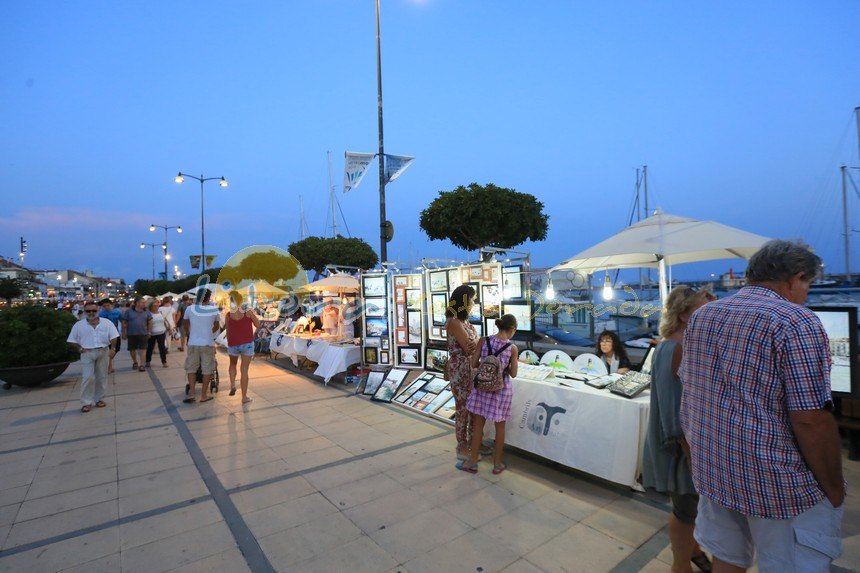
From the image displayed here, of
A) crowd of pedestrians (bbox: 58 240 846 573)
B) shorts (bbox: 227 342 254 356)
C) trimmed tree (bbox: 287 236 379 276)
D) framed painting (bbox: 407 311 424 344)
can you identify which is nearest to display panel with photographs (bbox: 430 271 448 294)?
framed painting (bbox: 407 311 424 344)

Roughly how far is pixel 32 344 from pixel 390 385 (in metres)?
6.60

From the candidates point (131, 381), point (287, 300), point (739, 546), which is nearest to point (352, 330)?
point (131, 381)

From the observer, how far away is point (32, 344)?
304 inches

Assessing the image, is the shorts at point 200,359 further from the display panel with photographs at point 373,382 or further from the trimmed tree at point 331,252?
the trimmed tree at point 331,252

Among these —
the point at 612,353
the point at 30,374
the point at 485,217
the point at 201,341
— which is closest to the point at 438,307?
Answer: the point at 612,353

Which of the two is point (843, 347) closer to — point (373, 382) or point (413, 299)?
point (413, 299)

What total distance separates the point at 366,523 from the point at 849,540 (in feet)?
10.2

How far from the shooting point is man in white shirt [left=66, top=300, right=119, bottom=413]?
20.2 feet

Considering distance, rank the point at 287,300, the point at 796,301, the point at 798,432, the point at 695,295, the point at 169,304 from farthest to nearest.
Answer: the point at 287,300, the point at 169,304, the point at 695,295, the point at 796,301, the point at 798,432

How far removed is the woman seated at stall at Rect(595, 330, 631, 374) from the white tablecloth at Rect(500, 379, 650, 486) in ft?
3.33

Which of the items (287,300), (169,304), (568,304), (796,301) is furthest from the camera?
(287,300)

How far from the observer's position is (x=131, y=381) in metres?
8.55

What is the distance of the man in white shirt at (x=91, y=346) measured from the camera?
615cm

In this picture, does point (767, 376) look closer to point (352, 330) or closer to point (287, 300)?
point (352, 330)
